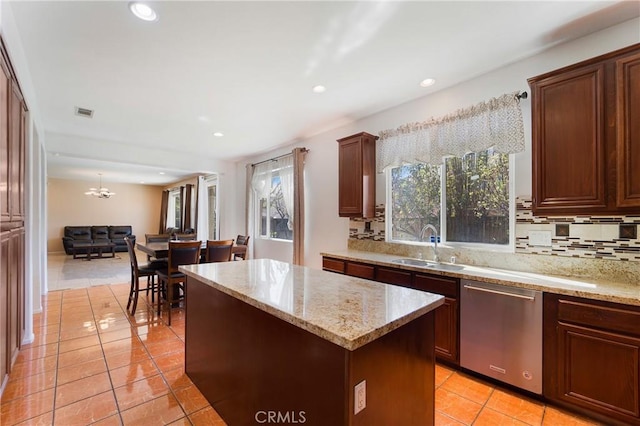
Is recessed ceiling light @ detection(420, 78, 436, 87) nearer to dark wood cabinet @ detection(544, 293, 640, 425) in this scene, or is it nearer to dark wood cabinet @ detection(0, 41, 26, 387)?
dark wood cabinet @ detection(544, 293, 640, 425)

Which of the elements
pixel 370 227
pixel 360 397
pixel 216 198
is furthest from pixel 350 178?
pixel 216 198

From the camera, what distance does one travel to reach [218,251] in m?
3.79

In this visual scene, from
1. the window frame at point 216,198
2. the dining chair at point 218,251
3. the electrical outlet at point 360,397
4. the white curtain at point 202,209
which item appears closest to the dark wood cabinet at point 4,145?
the dining chair at point 218,251

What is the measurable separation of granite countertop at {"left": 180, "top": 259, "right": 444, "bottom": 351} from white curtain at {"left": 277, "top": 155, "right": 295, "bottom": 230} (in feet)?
9.02

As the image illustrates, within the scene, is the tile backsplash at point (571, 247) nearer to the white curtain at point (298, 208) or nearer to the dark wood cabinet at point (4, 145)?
the white curtain at point (298, 208)

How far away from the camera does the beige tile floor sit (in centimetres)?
183

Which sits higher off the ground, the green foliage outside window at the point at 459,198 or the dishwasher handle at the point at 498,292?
the green foliage outside window at the point at 459,198

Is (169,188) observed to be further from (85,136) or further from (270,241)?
(270,241)

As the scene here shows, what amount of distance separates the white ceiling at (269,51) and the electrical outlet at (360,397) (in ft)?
6.98

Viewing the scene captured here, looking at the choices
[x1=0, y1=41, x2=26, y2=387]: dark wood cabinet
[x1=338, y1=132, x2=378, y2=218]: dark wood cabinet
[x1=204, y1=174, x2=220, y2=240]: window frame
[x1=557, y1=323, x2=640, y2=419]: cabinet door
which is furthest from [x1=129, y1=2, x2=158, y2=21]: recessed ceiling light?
[x1=204, y1=174, x2=220, y2=240]: window frame

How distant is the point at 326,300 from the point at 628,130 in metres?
2.16

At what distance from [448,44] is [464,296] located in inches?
79.4

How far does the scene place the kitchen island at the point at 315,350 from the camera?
1071 millimetres

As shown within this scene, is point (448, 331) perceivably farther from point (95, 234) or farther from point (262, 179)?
point (95, 234)
